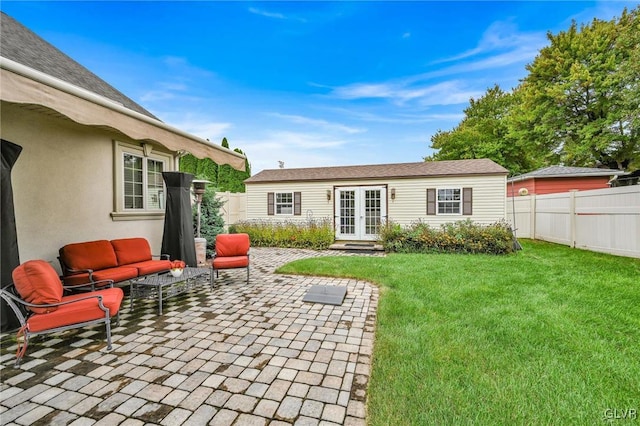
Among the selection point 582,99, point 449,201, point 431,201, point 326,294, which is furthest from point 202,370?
point 582,99

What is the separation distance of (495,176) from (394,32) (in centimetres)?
671

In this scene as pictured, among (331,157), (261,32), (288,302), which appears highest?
(261,32)

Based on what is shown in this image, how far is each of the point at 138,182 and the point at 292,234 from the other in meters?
6.12

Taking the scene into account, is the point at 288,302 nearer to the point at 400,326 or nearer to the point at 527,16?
the point at 400,326

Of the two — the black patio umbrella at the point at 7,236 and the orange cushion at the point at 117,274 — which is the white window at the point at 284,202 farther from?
the black patio umbrella at the point at 7,236

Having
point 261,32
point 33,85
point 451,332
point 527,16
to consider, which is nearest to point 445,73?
point 527,16

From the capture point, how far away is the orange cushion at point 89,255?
4.58m

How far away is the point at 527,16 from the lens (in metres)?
8.36

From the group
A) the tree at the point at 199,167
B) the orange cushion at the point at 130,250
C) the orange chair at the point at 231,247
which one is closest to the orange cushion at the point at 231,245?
the orange chair at the point at 231,247

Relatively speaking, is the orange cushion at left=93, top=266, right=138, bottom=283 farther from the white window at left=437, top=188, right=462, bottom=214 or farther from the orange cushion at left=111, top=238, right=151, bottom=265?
the white window at left=437, top=188, right=462, bottom=214

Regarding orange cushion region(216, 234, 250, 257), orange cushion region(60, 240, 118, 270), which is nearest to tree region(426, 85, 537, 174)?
orange cushion region(216, 234, 250, 257)

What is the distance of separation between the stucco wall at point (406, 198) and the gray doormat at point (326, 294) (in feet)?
24.7

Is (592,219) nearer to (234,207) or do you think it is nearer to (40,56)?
(234,207)

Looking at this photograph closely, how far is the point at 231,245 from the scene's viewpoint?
6164 mm
